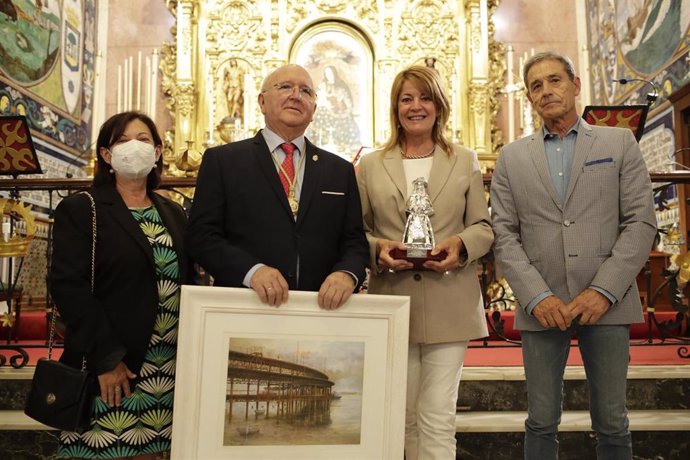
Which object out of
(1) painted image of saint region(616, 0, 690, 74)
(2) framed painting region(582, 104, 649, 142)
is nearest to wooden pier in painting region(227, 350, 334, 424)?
(2) framed painting region(582, 104, 649, 142)

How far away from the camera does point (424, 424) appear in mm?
2158

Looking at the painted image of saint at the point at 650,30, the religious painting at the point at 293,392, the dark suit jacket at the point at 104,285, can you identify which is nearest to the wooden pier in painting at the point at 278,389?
the religious painting at the point at 293,392

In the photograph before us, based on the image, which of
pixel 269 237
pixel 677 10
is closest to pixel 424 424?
pixel 269 237

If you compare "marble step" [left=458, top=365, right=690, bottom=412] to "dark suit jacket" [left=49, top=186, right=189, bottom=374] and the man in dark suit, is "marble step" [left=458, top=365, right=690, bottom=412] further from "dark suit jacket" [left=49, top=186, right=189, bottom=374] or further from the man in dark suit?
"dark suit jacket" [left=49, top=186, right=189, bottom=374]

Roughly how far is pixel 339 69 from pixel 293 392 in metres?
7.28

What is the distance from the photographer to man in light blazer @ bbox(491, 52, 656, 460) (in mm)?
2096

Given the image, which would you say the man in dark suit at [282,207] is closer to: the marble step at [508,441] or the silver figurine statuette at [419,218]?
the silver figurine statuette at [419,218]

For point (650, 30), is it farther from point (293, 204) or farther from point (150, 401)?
point (150, 401)

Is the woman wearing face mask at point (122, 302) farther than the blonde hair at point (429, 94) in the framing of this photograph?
No

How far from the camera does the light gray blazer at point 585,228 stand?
2.12m

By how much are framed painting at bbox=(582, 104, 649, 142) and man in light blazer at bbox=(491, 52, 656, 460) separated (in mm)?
1667

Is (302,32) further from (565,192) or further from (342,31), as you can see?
(565,192)

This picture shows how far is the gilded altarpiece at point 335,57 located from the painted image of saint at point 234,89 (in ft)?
0.05

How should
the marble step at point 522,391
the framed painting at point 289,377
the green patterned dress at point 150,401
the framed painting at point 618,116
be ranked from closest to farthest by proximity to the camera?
the framed painting at point 289,377
the green patterned dress at point 150,401
the marble step at point 522,391
the framed painting at point 618,116
